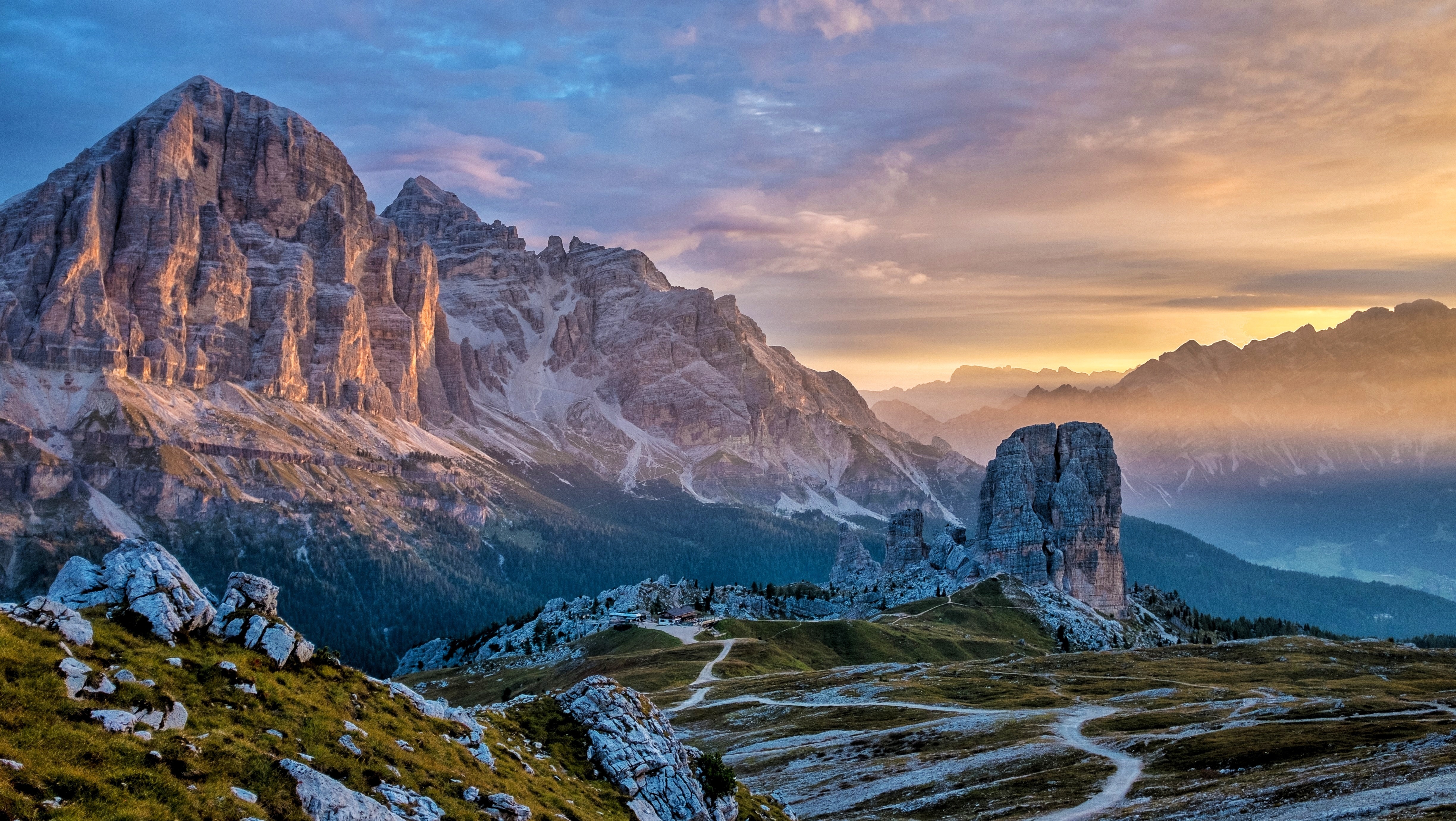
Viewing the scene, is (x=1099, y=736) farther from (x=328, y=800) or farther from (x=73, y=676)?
(x=73, y=676)

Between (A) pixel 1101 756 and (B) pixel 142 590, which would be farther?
(A) pixel 1101 756

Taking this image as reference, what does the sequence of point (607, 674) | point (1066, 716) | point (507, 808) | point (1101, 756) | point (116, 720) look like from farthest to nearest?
point (607, 674) → point (1066, 716) → point (1101, 756) → point (507, 808) → point (116, 720)

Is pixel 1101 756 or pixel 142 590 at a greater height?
pixel 142 590

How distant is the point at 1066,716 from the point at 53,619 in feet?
325

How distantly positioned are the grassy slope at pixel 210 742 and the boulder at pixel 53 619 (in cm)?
60

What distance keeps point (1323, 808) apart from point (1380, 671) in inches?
4282

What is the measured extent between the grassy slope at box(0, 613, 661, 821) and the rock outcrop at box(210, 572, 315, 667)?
0.70 m

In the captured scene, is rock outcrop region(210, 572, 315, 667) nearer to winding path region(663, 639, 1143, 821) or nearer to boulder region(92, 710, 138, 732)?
boulder region(92, 710, 138, 732)

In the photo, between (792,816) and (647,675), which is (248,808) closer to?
(792,816)

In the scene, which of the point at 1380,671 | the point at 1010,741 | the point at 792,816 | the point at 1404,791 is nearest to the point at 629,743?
the point at 792,816

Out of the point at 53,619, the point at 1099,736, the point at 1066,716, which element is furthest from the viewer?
the point at 1066,716

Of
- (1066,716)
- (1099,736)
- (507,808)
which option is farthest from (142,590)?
(1066,716)

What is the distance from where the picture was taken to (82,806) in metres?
30.5

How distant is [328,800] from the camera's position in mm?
37375
